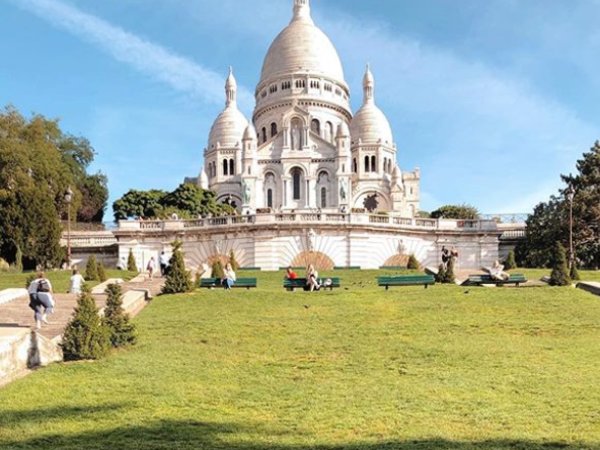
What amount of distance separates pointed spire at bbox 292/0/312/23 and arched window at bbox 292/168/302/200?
29.9 m

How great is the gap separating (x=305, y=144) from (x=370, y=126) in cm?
1171

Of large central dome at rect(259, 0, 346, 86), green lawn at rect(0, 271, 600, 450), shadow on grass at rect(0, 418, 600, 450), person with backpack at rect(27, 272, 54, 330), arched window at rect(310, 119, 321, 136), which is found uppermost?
large central dome at rect(259, 0, 346, 86)

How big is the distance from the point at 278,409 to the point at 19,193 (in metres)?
35.7

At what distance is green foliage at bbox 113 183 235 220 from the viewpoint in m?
69.1

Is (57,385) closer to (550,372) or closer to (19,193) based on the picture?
(550,372)

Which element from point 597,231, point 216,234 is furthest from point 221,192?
point 597,231

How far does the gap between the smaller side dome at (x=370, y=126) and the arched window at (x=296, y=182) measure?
1107cm

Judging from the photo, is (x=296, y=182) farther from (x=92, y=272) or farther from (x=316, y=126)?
(x=92, y=272)

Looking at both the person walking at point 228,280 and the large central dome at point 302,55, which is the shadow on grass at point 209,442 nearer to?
the person walking at point 228,280

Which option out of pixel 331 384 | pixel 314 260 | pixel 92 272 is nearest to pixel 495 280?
pixel 331 384

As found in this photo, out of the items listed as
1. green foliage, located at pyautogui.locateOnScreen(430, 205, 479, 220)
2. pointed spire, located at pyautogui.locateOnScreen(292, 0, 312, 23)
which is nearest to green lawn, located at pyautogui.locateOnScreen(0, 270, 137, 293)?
green foliage, located at pyautogui.locateOnScreen(430, 205, 479, 220)

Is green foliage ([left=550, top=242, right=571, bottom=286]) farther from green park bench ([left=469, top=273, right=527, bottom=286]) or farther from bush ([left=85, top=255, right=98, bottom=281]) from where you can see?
bush ([left=85, top=255, right=98, bottom=281])

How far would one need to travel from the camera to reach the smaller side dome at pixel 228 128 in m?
97.1

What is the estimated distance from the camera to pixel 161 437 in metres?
8.48
